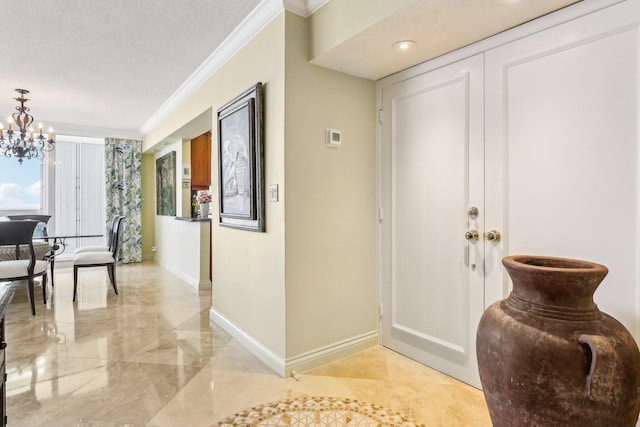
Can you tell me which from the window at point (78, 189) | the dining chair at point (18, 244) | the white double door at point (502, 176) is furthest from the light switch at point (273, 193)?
the window at point (78, 189)

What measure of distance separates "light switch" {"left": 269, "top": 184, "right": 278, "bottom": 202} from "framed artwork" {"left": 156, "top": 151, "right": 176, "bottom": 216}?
3736 millimetres

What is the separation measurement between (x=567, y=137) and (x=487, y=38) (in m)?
0.75

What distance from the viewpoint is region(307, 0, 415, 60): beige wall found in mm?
1811

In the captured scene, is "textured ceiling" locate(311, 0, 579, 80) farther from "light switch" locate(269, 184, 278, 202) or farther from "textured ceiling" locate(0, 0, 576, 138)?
"light switch" locate(269, 184, 278, 202)

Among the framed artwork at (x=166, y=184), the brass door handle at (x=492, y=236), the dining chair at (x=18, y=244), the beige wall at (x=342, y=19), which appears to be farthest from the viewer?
the framed artwork at (x=166, y=184)

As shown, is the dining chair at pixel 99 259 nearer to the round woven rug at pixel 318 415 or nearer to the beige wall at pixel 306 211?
the beige wall at pixel 306 211

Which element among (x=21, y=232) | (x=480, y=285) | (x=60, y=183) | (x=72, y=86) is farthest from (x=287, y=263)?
(x=60, y=183)

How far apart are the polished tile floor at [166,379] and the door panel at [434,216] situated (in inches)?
9.1

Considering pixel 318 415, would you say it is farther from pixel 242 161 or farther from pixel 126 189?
pixel 126 189

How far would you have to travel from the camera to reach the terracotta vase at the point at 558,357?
3.88ft

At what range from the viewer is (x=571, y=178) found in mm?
1715

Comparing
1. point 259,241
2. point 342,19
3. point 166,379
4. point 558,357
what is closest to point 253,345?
point 166,379

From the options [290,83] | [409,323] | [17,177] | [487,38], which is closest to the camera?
[487,38]

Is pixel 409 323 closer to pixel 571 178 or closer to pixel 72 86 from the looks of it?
pixel 571 178
